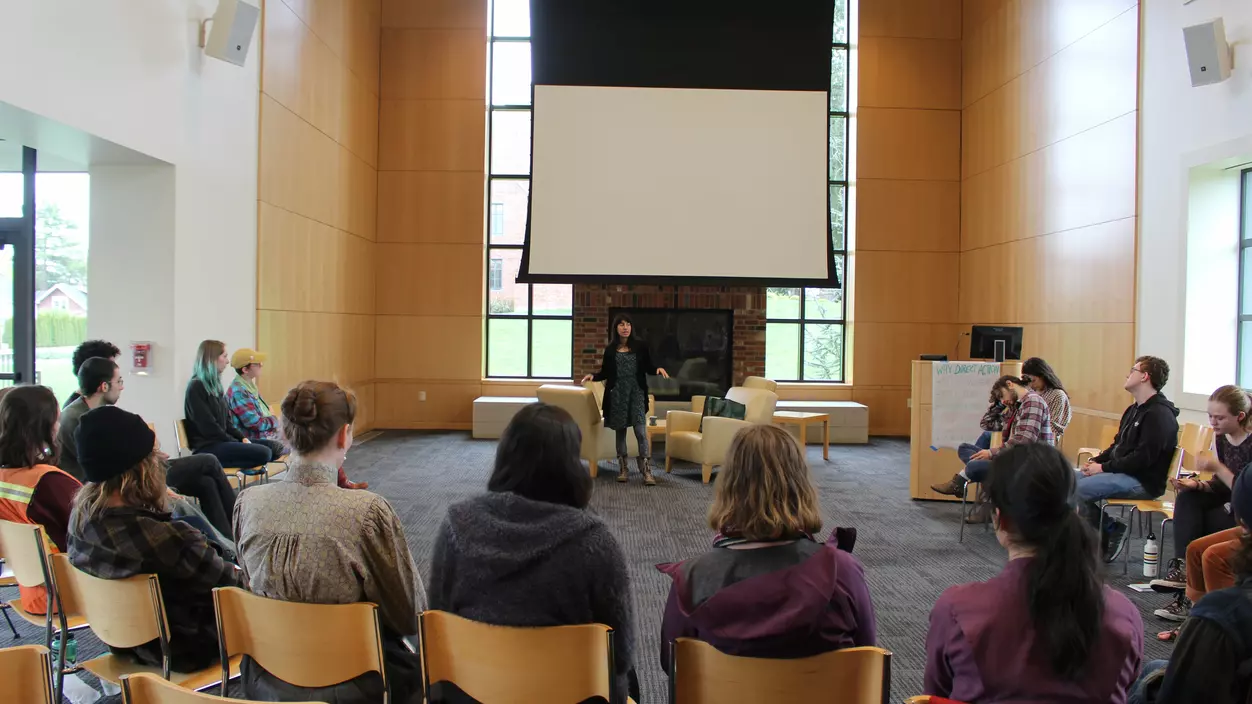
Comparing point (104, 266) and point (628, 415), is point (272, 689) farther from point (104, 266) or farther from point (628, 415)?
point (628, 415)

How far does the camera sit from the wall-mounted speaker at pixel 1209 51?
555 centimetres

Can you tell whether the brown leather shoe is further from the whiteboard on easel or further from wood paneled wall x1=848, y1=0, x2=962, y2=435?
wood paneled wall x1=848, y1=0, x2=962, y2=435

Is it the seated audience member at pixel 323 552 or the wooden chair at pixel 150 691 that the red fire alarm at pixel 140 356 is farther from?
the wooden chair at pixel 150 691

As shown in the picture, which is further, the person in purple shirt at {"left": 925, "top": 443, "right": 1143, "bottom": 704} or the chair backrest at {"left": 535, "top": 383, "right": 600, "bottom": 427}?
the chair backrest at {"left": 535, "top": 383, "right": 600, "bottom": 427}

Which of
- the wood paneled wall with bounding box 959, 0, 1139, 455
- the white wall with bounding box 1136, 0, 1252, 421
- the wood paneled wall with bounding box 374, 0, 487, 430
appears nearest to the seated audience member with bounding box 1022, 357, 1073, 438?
the white wall with bounding box 1136, 0, 1252, 421

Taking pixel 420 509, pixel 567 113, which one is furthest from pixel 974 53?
pixel 420 509

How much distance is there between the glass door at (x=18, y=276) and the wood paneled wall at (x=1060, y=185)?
27.1 feet

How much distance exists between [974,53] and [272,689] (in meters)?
10.2

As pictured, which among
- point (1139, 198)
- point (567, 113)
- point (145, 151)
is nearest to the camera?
point (145, 151)

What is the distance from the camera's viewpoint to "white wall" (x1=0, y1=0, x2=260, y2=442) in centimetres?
440

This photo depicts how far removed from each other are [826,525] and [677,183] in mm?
4876

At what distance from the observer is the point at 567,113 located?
30.3 feet

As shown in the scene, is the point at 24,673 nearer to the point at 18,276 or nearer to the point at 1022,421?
the point at 1022,421

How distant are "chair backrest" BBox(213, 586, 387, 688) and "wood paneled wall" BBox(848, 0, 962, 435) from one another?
8.94 metres
